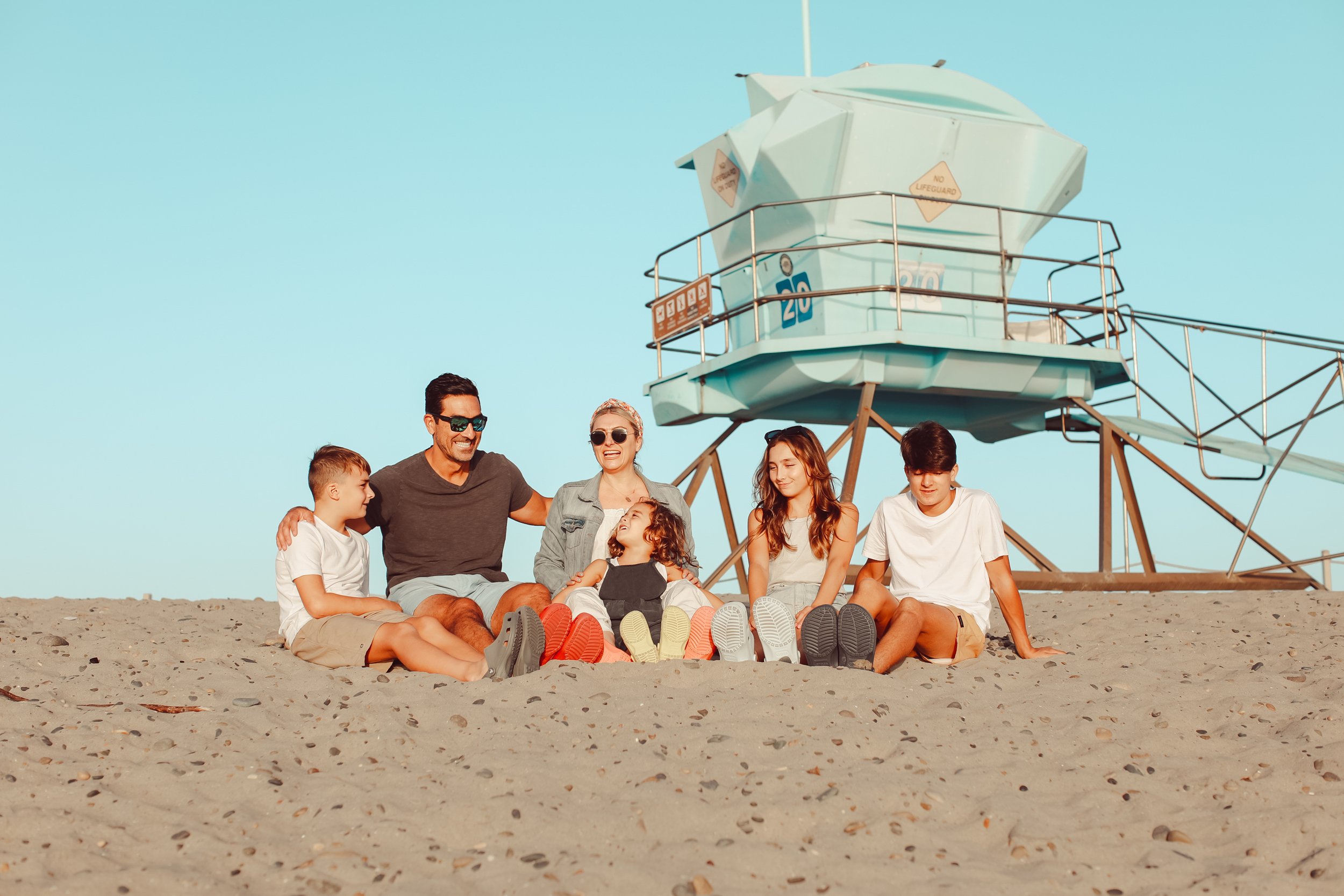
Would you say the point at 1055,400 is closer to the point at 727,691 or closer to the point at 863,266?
the point at 863,266

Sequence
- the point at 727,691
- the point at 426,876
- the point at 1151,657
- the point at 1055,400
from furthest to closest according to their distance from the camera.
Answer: the point at 1055,400, the point at 1151,657, the point at 727,691, the point at 426,876

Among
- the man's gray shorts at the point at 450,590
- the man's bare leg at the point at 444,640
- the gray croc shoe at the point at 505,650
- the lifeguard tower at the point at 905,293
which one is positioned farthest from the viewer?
the lifeguard tower at the point at 905,293

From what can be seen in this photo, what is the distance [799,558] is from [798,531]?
0.16 metres

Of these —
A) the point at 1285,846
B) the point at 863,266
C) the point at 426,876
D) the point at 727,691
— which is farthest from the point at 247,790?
the point at 863,266

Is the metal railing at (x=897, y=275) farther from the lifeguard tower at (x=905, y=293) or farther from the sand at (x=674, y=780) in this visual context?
the sand at (x=674, y=780)

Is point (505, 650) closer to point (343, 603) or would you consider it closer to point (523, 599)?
point (523, 599)

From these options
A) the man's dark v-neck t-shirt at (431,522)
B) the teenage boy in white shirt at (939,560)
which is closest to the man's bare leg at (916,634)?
the teenage boy in white shirt at (939,560)

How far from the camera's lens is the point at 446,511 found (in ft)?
22.6

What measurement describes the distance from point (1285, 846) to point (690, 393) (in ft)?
31.5

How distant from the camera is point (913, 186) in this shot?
12.2 meters

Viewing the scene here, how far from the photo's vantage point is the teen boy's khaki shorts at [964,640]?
20.7 feet

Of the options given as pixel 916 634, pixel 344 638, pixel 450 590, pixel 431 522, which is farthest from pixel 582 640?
pixel 916 634

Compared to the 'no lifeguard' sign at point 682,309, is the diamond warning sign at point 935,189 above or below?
above

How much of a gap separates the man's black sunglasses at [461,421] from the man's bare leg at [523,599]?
1.05 m
